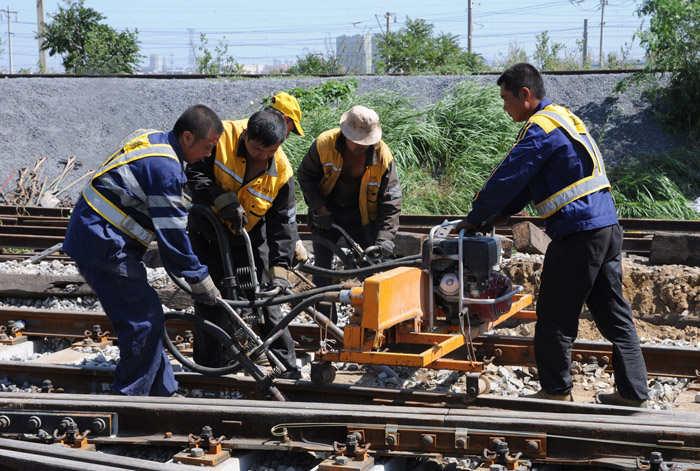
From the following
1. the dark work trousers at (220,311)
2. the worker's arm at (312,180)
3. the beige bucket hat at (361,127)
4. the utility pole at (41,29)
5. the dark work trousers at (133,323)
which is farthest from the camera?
the utility pole at (41,29)

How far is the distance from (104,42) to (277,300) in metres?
21.3

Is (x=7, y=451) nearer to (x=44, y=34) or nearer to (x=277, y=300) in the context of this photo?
(x=277, y=300)

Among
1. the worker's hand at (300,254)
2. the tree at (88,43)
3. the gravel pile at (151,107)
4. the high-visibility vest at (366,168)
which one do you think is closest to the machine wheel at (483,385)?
the worker's hand at (300,254)

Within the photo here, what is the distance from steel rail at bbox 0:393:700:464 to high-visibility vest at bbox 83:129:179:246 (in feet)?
3.28

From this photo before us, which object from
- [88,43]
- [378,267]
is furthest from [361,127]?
[88,43]

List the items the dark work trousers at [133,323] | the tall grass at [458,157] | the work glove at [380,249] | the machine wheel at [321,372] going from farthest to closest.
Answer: the tall grass at [458,157]
the work glove at [380,249]
the machine wheel at [321,372]
the dark work trousers at [133,323]

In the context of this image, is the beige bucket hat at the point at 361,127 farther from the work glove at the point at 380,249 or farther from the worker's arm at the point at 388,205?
the work glove at the point at 380,249

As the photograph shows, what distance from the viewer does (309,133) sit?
1284cm

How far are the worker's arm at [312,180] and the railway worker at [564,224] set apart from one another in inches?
70.0

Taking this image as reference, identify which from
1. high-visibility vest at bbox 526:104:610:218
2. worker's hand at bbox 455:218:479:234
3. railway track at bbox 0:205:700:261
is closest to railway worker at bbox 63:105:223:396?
worker's hand at bbox 455:218:479:234

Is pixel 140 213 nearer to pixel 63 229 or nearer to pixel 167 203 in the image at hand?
pixel 167 203

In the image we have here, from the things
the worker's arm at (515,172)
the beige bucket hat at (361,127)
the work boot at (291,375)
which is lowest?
the work boot at (291,375)

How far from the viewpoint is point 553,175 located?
4.29 meters

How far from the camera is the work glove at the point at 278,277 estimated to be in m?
5.19
